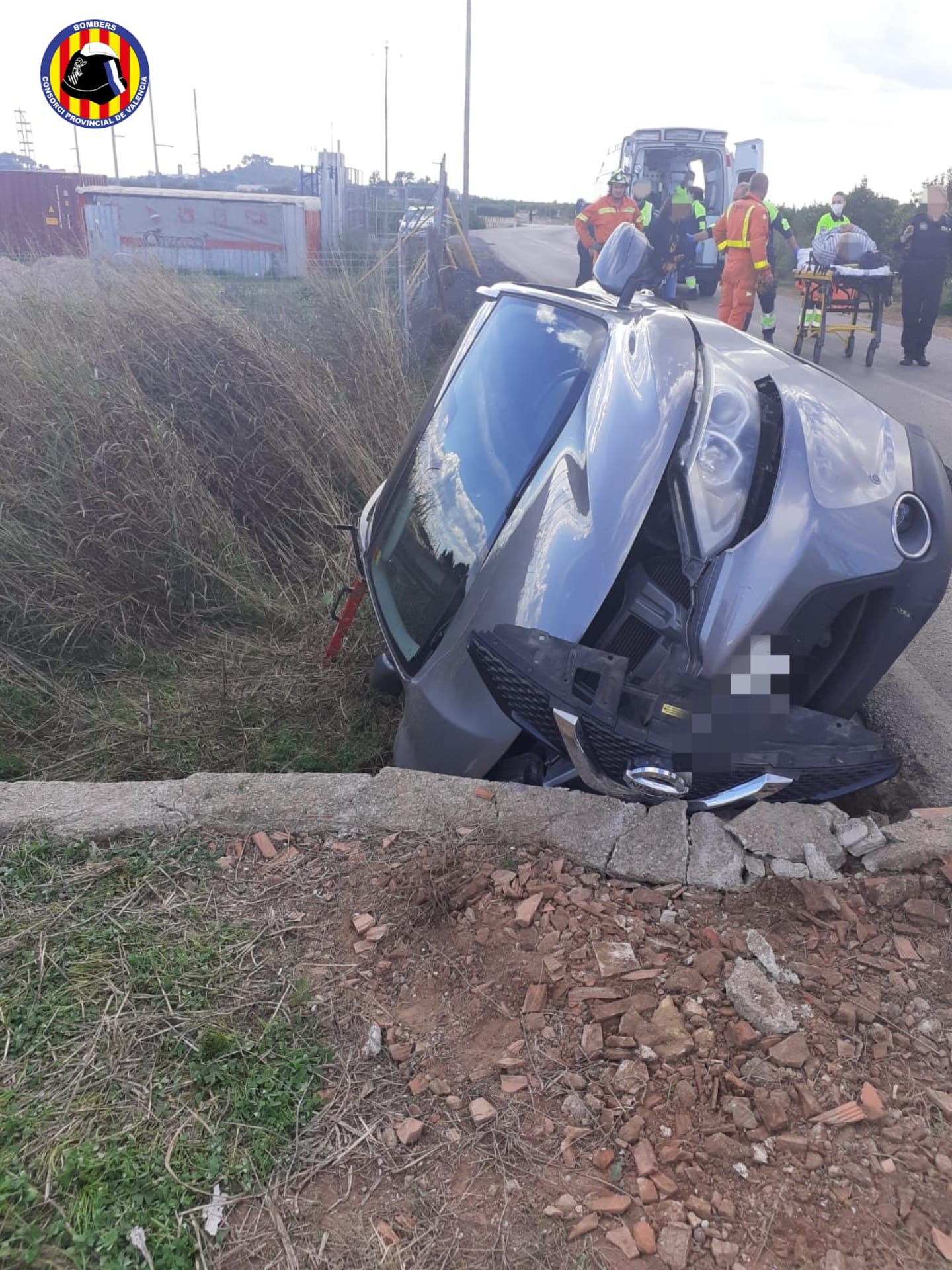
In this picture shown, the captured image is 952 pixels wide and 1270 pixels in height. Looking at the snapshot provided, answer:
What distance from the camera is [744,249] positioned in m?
10.2

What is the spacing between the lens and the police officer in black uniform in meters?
11.0

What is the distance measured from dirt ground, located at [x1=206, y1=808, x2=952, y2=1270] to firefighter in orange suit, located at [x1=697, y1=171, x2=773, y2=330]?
9.27m

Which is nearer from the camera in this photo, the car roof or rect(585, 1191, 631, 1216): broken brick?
rect(585, 1191, 631, 1216): broken brick

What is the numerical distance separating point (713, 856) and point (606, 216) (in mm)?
12210

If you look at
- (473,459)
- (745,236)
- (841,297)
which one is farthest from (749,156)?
(473,459)

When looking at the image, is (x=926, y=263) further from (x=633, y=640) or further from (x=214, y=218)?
(x=214, y=218)

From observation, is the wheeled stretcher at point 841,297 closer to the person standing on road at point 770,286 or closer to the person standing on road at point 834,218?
the person standing on road at point 770,286

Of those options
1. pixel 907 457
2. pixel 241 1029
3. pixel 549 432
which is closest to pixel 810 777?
pixel 907 457

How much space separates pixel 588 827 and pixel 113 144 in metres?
55.6

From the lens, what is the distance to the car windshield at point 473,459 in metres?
2.95

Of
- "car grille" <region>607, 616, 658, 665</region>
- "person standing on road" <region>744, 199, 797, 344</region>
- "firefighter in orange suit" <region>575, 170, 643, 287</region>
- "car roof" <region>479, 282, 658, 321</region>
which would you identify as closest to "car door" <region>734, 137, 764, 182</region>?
"firefighter in orange suit" <region>575, 170, 643, 287</region>

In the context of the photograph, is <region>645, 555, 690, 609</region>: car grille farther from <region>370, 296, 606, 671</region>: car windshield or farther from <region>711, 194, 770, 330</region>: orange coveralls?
<region>711, 194, 770, 330</region>: orange coveralls

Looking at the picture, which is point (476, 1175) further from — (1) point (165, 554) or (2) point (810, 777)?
(1) point (165, 554)

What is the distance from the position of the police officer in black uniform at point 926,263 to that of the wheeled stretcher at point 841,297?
0.37 metres
